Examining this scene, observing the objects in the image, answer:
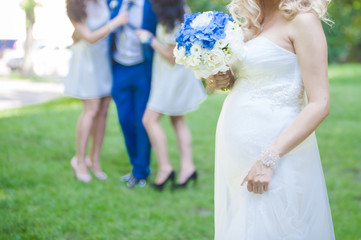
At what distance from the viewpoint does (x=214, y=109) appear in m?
10.0

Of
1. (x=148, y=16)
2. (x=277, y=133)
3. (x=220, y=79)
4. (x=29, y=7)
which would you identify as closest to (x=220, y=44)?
(x=220, y=79)

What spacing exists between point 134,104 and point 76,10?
1.28 m

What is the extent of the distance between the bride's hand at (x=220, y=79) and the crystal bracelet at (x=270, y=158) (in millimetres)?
518

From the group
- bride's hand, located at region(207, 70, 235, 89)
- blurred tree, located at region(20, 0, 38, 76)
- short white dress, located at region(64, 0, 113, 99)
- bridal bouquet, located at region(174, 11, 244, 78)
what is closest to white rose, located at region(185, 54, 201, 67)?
bridal bouquet, located at region(174, 11, 244, 78)

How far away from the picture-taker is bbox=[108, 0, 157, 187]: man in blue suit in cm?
504

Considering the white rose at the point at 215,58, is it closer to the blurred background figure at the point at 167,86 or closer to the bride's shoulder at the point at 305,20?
the bride's shoulder at the point at 305,20

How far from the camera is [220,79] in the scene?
8.39ft

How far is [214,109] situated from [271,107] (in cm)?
762

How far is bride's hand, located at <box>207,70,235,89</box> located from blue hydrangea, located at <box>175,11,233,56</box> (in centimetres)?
26

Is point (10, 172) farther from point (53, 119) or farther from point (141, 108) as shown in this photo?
point (53, 119)

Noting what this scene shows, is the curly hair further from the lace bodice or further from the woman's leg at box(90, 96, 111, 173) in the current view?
the lace bodice

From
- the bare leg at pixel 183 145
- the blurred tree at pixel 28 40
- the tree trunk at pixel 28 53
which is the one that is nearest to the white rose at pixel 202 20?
the bare leg at pixel 183 145

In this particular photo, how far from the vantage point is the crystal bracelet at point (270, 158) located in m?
2.25

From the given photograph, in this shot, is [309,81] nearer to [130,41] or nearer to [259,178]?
[259,178]
